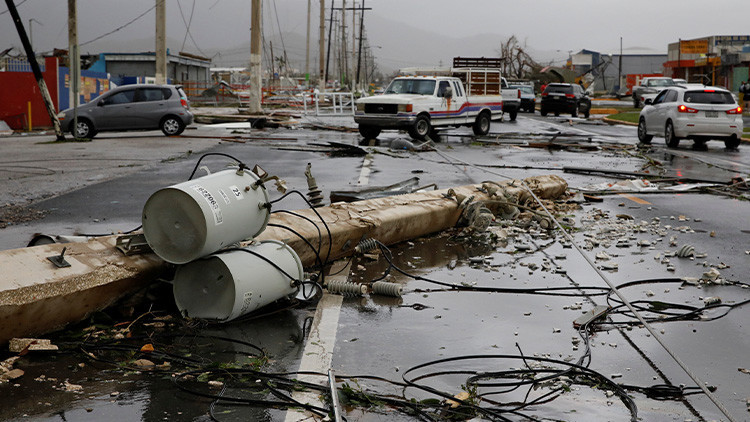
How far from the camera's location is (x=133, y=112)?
89.4ft

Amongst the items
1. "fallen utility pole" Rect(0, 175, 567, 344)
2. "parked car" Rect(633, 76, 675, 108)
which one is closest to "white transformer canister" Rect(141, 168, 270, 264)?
"fallen utility pole" Rect(0, 175, 567, 344)

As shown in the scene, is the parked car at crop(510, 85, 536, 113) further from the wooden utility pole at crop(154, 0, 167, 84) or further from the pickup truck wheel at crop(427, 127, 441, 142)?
the pickup truck wheel at crop(427, 127, 441, 142)

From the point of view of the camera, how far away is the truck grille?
25672 mm

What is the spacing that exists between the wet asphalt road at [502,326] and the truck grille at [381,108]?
527 inches

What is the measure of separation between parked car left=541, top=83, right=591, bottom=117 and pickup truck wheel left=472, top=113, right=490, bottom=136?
18219 millimetres

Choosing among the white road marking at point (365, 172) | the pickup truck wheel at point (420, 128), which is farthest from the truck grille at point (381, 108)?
the white road marking at point (365, 172)

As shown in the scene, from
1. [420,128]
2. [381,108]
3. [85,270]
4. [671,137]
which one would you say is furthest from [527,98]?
[85,270]

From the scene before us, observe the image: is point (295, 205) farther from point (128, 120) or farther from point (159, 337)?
point (128, 120)

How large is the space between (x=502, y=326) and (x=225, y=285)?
6.31ft

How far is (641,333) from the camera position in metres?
5.67

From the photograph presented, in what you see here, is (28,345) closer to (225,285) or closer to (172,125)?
(225,285)

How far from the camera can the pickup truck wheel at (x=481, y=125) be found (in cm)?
2995

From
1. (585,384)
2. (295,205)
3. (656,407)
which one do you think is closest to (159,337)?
(585,384)

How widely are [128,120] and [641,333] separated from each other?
79.0ft
